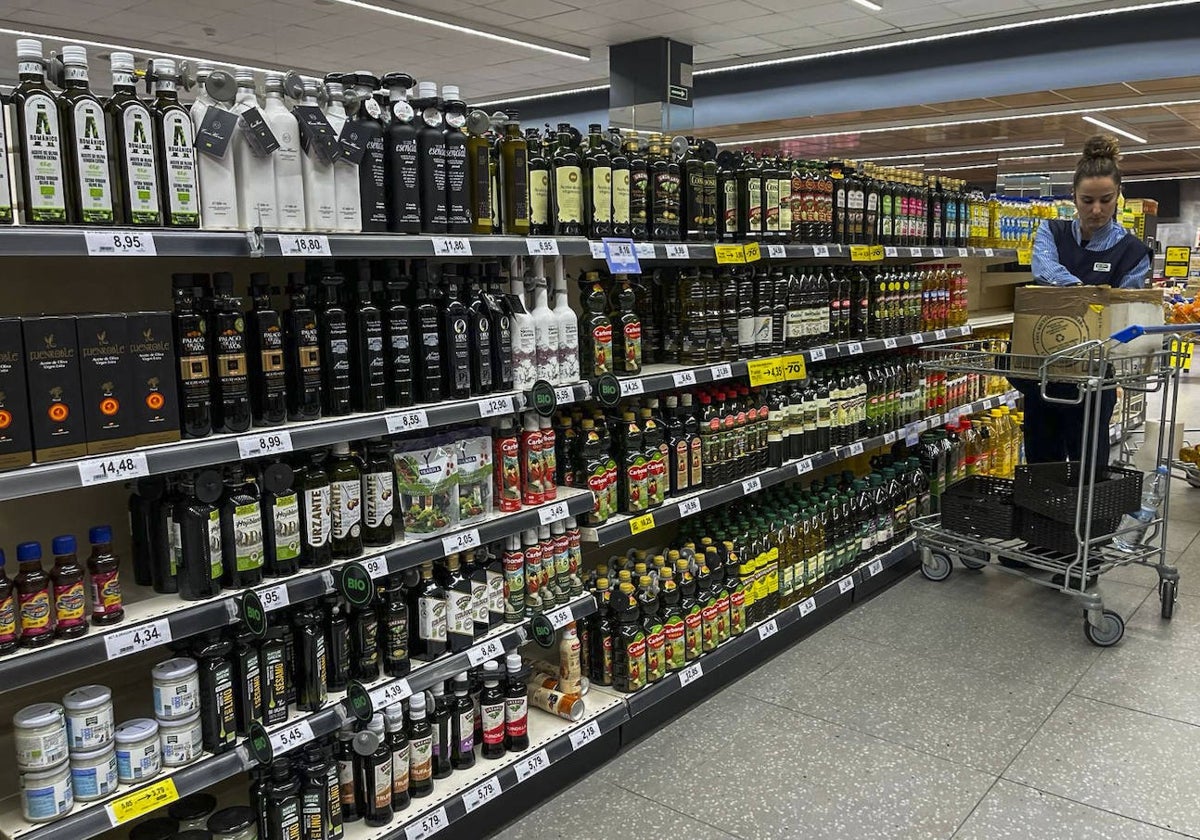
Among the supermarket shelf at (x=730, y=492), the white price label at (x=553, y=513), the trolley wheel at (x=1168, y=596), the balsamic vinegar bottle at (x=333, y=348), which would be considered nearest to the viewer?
the balsamic vinegar bottle at (x=333, y=348)

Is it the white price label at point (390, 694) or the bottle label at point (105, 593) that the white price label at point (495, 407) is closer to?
the white price label at point (390, 694)

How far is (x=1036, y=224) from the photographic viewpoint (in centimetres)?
557

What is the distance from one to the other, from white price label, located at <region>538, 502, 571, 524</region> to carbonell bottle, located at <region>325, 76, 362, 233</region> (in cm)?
101

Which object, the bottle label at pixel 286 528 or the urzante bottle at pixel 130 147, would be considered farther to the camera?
the bottle label at pixel 286 528

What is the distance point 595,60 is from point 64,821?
975 centimetres

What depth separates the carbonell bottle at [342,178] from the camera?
2104 mm

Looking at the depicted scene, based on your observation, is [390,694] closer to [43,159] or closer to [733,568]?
[43,159]

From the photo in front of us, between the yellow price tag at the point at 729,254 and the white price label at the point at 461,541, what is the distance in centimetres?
139

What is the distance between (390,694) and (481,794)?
0.44 metres

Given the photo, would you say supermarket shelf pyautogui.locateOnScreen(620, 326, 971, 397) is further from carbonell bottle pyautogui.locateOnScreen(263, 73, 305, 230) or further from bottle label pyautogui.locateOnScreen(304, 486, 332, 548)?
carbonell bottle pyautogui.locateOnScreen(263, 73, 305, 230)

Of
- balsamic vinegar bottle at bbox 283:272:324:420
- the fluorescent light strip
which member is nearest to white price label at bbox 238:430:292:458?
balsamic vinegar bottle at bbox 283:272:324:420

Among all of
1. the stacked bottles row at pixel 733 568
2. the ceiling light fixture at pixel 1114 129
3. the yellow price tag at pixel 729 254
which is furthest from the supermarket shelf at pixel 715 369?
the ceiling light fixture at pixel 1114 129

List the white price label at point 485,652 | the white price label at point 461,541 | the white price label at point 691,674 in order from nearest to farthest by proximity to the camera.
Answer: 1. the white price label at point 461,541
2. the white price label at point 485,652
3. the white price label at point 691,674

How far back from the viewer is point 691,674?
3229 mm
